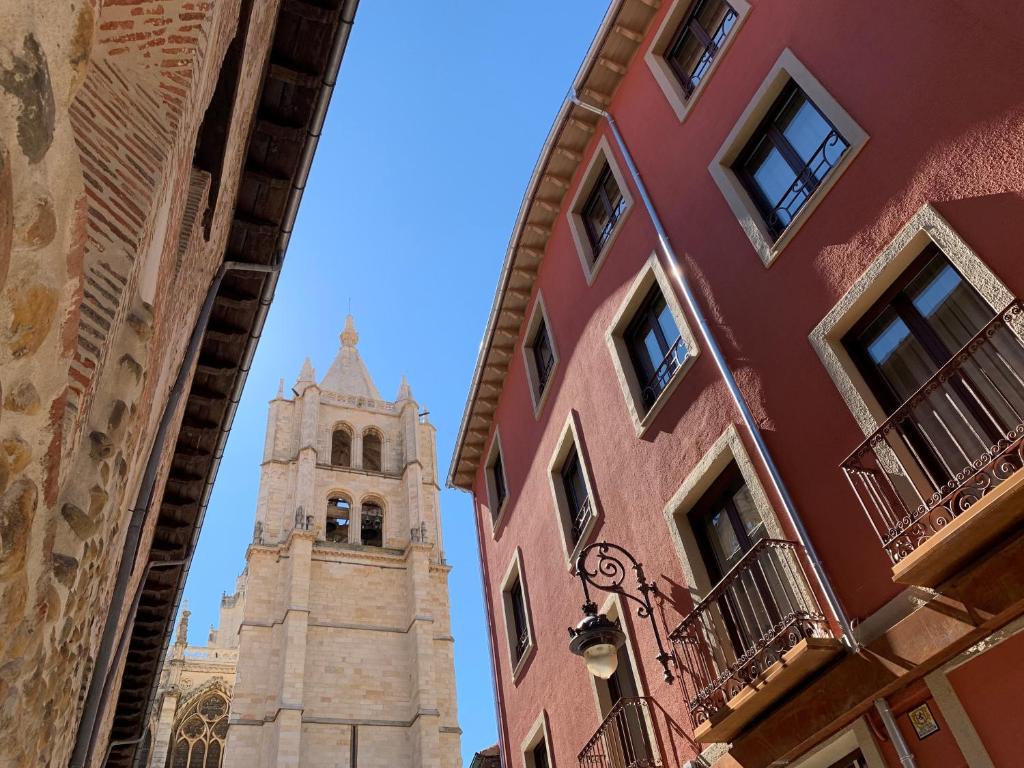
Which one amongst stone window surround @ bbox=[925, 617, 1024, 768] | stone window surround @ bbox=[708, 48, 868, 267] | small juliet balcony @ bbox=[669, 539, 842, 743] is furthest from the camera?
stone window surround @ bbox=[708, 48, 868, 267]

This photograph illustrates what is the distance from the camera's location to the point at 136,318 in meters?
3.79

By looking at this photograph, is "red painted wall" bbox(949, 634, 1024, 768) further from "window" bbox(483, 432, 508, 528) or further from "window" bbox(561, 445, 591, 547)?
"window" bbox(483, 432, 508, 528)

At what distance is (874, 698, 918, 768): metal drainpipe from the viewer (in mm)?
5211

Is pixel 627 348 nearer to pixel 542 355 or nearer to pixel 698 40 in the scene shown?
pixel 542 355

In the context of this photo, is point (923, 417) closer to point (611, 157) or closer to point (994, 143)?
point (994, 143)

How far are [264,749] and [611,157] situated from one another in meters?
27.4

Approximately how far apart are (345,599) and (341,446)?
1118cm

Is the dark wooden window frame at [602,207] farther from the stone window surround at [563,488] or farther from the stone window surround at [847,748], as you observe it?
the stone window surround at [847,748]

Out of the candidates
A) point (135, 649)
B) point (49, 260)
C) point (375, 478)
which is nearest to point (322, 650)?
point (375, 478)

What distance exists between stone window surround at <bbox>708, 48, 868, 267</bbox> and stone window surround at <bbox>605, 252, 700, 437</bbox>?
115cm

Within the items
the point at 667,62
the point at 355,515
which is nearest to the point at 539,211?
the point at 667,62

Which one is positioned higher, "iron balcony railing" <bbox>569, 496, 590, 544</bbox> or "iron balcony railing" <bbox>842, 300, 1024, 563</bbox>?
"iron balcony railing" <bbox>569, 496, 590, 544</bbox>

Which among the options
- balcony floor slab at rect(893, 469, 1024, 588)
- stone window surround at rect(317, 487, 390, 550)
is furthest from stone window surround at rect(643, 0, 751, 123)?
stone window surround at rect(317, 487, 390, 550)

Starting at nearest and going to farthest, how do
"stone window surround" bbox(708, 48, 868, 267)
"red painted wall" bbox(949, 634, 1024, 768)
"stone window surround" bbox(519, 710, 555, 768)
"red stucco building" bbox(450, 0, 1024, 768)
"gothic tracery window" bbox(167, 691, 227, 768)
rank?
"red painted wall" bbox(949, 634, 1024, 768) < "red stucco building" bbox(450, 0, 1024, 768) < "stone window surround" bbox(708, 48, 868, 267) < "stone window surround" bbox(519, 710, 555, 768) < "gothic tracery window" bbox(167, 691, 227, 768)
